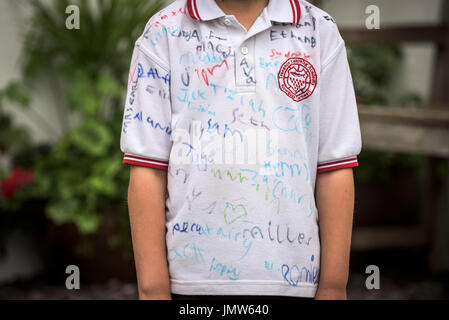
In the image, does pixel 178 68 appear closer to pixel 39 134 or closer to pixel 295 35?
pixel 295 35

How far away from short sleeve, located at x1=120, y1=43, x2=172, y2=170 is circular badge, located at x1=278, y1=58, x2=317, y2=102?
0.24m

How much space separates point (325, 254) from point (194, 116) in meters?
0.40

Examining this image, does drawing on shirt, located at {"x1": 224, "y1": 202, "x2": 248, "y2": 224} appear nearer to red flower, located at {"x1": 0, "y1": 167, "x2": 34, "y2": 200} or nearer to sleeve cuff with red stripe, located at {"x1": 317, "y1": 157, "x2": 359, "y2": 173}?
sleeve cuff with red stripe, located at {"x1": 317, "y1": 157, "x2": 359, "y2": 173}

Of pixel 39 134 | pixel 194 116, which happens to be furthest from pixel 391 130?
pixel 39 134

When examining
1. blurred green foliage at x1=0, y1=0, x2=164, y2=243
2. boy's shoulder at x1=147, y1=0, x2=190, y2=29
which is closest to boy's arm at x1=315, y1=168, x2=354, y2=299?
boy's shoulder at x1=147, y1=0, x2=190, y2=29

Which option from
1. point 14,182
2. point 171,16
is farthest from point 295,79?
point 14,182

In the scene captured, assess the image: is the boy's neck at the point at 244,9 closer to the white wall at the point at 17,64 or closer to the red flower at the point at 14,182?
the red flower at the point at 14,182

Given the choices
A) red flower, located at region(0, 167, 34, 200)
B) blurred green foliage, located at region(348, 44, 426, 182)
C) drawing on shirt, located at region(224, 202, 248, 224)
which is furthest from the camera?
blurred green foliage, located at region(348, 44, 426, 182)

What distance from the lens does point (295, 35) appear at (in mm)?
1246

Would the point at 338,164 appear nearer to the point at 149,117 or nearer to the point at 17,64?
the point at 149,117

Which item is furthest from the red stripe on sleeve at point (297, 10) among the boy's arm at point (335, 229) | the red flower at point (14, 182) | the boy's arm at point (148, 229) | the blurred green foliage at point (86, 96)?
the red flower at point (14, 182)

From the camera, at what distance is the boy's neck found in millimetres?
1252

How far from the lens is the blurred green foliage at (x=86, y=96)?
3205mm

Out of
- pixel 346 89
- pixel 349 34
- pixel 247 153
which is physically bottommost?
pixel 247 153
